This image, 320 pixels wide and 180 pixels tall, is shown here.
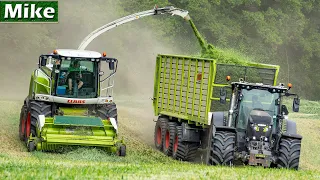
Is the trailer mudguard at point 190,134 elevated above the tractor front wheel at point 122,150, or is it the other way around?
the trailer mudguard at point 190,134

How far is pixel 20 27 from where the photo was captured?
4553 centimetres

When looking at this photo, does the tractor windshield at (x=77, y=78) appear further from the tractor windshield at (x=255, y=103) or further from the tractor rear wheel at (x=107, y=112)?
the tractor windshield at (x=255, y=103)

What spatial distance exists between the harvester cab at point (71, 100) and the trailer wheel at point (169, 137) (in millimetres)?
1767

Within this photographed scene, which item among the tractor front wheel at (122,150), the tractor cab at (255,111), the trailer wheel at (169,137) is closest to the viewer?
the tractor cab at (255,111)

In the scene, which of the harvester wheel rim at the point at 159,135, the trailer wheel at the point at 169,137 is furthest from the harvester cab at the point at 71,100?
the harvester wheel rim at the point at 159,135

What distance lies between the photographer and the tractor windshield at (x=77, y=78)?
21688 millimetres

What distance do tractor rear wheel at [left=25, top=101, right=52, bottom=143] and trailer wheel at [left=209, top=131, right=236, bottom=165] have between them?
5.23 meters

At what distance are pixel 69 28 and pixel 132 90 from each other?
5.61 metres

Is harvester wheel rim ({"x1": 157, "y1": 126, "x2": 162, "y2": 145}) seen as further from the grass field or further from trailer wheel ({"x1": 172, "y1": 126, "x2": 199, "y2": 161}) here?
trailer wheel ({"x1": 172, "y1": 126, "x2": 199, "y2": 161})

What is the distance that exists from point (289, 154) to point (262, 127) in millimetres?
836

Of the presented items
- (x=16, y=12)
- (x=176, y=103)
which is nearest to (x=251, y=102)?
(x=176, y=103)

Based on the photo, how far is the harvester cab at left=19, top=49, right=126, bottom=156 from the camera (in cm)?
2031

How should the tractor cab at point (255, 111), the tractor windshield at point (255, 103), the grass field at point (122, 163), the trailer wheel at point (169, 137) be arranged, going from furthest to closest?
the trailer wheel at point (169, 137) < the tractor windshield at point (255, 103) < the tractor cab at point (255, 111) < the grass field at point (122, 163)

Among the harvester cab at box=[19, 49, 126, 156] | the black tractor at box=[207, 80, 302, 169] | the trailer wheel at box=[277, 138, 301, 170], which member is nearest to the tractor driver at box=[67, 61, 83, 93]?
the harvester cab at box=[19, 49, 126, 156]
